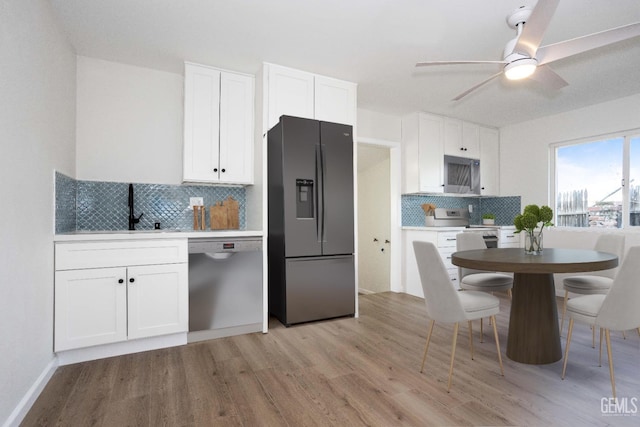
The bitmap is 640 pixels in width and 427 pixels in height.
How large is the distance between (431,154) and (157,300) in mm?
3817

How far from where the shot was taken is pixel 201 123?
10.4 feet

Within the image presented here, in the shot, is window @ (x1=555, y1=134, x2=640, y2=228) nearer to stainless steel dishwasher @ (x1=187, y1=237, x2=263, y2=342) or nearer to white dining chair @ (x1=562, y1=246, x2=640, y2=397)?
white dining chair @ (x1=562, y1=246, x2=640, y2=397)

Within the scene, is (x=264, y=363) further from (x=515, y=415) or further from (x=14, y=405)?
(x=515, y=415)

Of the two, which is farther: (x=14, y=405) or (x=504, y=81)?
(x=504, y=81)

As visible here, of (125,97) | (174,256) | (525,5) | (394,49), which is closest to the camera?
(525,5)

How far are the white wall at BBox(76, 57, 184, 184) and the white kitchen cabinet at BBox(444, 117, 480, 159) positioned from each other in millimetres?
3563

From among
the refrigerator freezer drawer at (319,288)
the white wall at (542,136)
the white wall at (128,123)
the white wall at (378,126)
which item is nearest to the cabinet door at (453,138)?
the white wall at (378,126)

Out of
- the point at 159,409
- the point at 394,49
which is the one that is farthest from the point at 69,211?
the point at 394,49

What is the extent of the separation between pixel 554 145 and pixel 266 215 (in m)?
4.29

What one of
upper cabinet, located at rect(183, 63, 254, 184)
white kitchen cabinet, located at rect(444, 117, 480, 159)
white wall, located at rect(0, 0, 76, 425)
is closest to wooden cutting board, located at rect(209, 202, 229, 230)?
upper cabinet, located at rect(183, 63, 254, 184)

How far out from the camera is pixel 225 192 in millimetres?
3545

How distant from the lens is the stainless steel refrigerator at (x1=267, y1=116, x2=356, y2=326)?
303 centimetres

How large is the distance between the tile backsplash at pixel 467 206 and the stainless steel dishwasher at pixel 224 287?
8.65 ft

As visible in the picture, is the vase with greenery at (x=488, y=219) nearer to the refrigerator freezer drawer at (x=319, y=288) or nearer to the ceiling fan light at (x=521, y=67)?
the refrigerator freezer drawer at (x=319, y=288)
